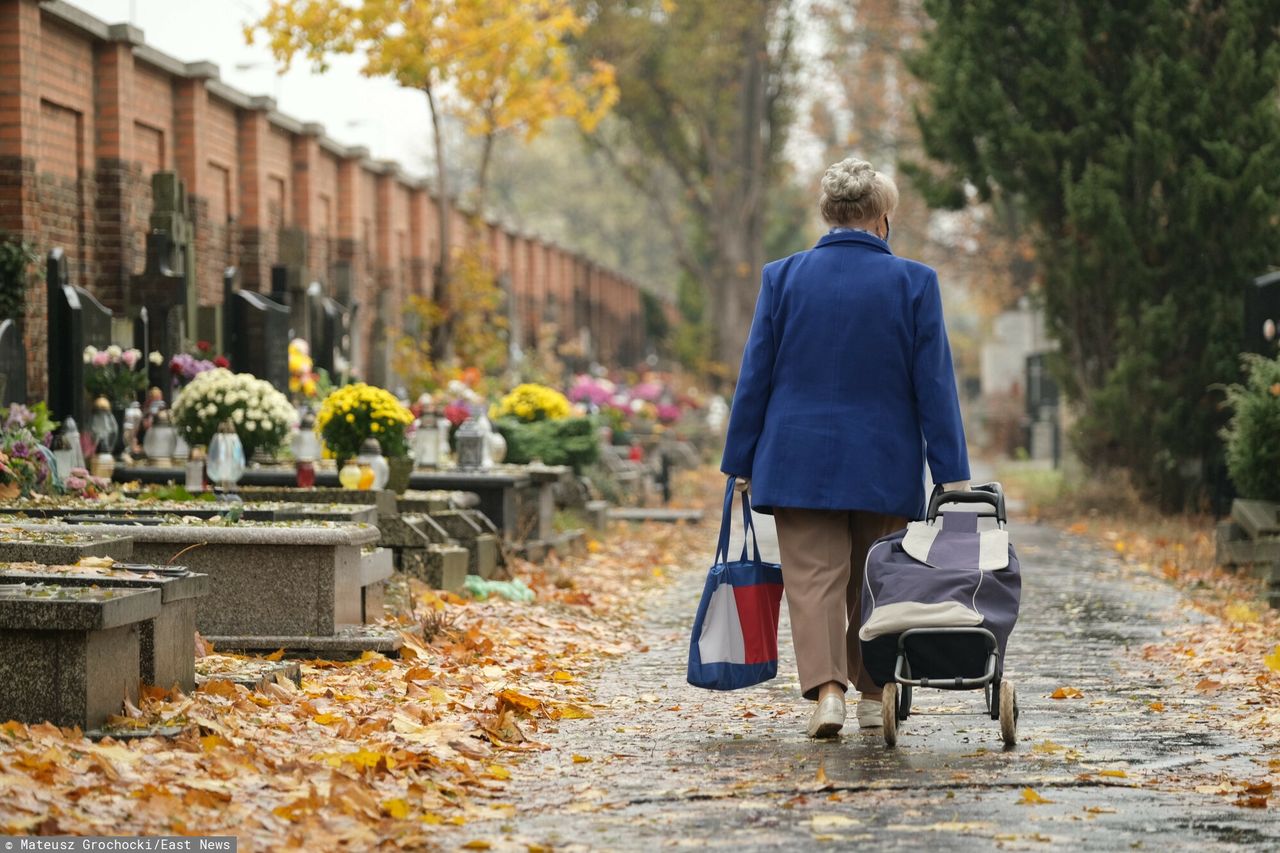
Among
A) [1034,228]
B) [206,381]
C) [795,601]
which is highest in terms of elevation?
[1034,228]

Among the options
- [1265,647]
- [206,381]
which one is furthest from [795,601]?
[206,381]

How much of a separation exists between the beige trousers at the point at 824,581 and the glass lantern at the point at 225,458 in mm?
4797

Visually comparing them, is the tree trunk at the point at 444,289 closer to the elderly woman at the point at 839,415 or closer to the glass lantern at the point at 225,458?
the glass lantern at the point at 225,458

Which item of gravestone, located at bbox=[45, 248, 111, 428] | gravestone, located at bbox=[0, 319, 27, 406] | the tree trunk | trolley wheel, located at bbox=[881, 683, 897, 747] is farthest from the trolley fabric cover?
the tree trunk

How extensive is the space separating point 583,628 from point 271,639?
7.61ft

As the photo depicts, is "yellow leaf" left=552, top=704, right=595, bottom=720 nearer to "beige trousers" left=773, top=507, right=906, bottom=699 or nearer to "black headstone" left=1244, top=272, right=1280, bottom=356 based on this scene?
"beige trousers" left=773, top=507, right=906, bottom=699

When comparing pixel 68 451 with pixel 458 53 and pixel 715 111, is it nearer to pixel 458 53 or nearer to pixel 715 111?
pixel 458 53

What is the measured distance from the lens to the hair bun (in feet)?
21.7

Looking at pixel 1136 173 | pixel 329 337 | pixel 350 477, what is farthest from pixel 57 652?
pixel 329 337

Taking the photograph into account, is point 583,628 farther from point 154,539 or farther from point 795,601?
point 795,601

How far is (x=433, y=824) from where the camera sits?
5055 mm

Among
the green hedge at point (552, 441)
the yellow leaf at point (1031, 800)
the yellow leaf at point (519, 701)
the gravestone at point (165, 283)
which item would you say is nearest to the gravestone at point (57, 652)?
the yellow leaf at point (519, 701)

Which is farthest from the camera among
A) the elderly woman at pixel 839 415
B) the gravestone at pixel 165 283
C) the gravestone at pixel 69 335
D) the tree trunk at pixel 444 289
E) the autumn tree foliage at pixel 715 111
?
the autumn tree foliage at pixel 715 111

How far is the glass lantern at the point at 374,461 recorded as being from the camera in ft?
35.1
